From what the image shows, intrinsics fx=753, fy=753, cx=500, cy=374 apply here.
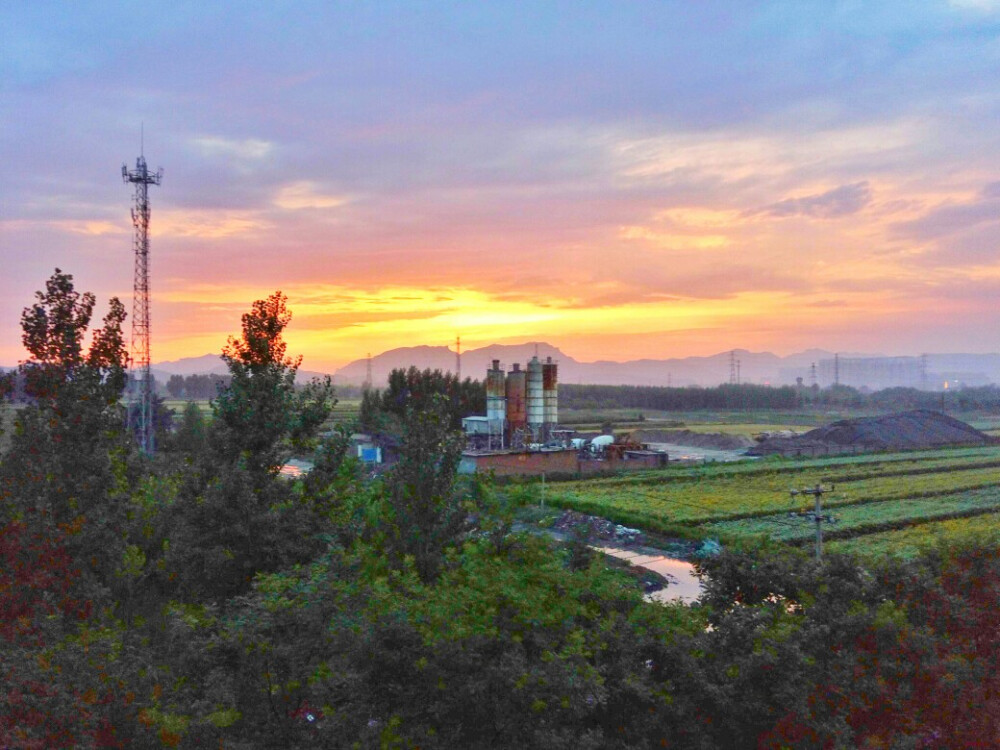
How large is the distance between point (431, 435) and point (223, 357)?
13.6 feet

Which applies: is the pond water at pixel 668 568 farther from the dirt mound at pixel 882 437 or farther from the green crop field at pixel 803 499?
the dirt mound at pixel 882 437

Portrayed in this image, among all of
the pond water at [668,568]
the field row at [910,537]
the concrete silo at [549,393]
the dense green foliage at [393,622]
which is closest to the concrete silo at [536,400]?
the concrete silo at [549,393]

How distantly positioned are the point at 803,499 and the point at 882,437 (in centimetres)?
3020

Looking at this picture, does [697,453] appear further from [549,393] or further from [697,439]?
[549,393]

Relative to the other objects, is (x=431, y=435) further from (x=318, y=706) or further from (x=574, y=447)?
(x=574, y=447)

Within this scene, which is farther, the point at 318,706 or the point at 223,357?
the point at 223,357

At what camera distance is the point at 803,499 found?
34375mm

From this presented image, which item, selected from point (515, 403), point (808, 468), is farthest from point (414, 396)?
point (808, 468)

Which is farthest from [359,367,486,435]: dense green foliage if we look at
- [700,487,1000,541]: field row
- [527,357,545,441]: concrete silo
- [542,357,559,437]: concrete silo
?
[700,487,1000,541]: field row

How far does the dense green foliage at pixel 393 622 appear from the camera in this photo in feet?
23.7

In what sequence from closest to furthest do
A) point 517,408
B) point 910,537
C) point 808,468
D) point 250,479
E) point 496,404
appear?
point 250,479, point 910,537, point 496,404, point 517,408, point 808,468

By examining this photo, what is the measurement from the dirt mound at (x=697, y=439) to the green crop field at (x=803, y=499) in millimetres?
13705

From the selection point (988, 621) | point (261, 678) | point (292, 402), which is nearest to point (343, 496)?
point (292, 402)

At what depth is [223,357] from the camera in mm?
12742
